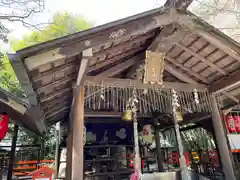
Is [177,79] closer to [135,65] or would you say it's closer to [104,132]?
[135,65]

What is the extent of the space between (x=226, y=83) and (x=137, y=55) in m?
2.21

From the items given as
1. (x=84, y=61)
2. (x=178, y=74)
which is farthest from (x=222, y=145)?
(x=84, y=61)

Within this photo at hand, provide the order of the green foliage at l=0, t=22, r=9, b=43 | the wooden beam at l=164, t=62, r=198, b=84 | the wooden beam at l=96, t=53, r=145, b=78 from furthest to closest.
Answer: the green foliage at l=0, t=22, r=9, b=43, the wooden beam at l=164, t=62, r=198, b=84, the wooden beam at l=96, t=53, r=145, b=78

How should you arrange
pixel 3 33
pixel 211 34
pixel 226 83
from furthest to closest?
pixel 3 33, pixel 226 83, pixel 211 34

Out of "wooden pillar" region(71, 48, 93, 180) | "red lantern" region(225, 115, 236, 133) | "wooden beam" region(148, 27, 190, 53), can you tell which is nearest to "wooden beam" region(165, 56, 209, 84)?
"wooden beam" region(148, 27, 190, 53)

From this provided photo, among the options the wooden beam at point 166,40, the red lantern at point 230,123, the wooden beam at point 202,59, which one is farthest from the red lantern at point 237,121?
the wooden beam at point 166,40

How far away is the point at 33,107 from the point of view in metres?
3.40

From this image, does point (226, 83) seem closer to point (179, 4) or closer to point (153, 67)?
point (153, 67)

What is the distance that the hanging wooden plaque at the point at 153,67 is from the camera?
3.87 m

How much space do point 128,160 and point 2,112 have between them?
5.22 meters

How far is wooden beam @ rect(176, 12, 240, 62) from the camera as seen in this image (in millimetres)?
3416

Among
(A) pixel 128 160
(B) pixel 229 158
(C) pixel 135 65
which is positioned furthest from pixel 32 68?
(A) pixel 128 160

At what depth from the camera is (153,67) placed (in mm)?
4027

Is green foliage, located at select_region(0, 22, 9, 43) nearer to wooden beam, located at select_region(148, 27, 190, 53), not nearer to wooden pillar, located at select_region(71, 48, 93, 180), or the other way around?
wooden pillar, located at select_region(71, 48, 93, 180)
